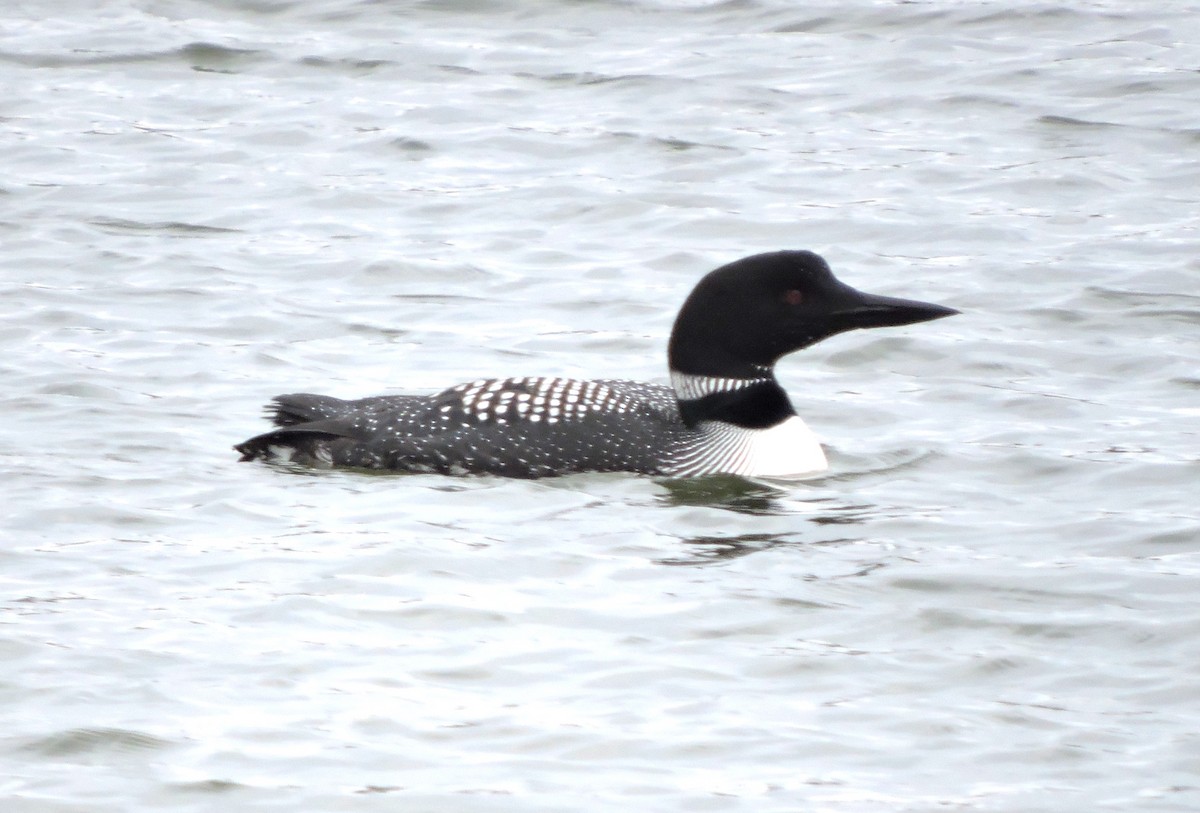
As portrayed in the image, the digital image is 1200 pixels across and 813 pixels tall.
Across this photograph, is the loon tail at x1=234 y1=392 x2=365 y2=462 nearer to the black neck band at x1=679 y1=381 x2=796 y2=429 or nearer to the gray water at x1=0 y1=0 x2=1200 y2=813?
the gray water at x1=0 y1=0 x2=1200 y2=813

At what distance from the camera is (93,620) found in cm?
452

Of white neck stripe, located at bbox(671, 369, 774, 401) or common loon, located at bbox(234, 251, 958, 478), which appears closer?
common loon, located at bbox(234, 251, 958, 478)

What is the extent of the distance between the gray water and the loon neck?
0.25 meters

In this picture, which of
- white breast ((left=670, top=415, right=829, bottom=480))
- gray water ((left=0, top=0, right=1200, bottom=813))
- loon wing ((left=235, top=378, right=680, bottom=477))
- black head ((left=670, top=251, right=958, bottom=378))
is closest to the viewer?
gray water ((left=0, top=0, right=1200, bottom=813))

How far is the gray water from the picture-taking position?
3932mm

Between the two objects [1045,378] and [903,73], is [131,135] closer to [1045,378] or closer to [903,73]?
[903,73]

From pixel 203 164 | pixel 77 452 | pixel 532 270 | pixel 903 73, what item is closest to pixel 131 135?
pixel 203 164

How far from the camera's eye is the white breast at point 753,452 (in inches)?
236

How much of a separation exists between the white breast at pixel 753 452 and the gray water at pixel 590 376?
95mm

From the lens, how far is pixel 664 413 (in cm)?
615

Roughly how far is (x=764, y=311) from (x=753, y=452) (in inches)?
16.9

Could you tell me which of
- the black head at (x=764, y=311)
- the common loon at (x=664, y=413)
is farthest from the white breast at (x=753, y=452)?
the black head at (x=764, y=311)

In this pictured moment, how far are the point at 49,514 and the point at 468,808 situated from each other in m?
2.13

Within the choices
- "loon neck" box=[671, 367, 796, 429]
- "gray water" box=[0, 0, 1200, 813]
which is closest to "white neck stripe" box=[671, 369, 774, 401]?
"loon neck" box=[671, 367, 796, 429]
